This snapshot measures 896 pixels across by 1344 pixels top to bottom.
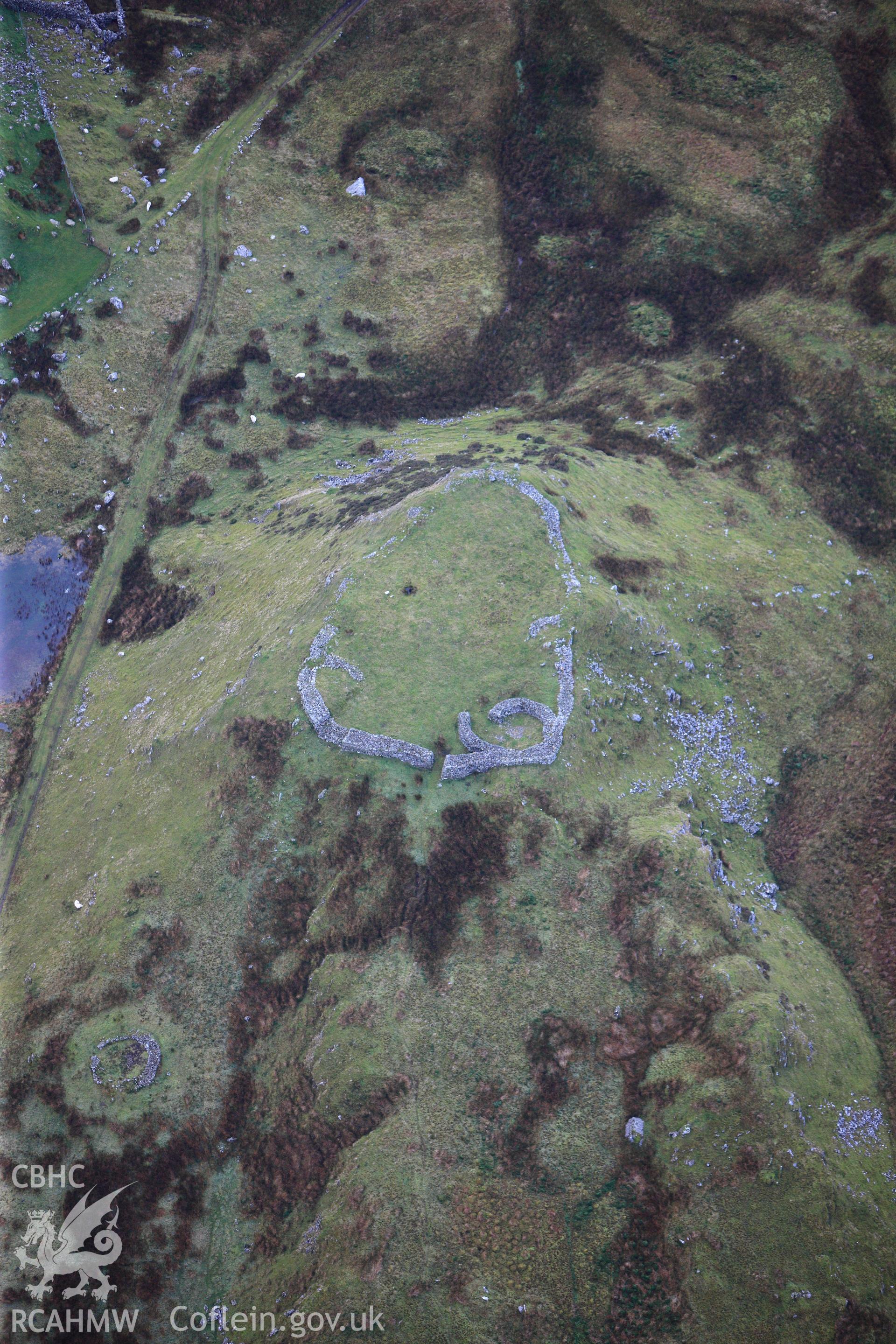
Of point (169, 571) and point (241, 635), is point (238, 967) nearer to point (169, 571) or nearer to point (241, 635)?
point (241, 635)

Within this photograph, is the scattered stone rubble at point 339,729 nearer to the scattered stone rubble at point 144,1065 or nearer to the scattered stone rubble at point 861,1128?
the scattered stone rubble at point 144,1065

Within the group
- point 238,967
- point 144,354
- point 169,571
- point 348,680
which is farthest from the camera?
point 144,354

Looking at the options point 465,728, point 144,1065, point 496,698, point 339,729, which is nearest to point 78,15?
point 339,729

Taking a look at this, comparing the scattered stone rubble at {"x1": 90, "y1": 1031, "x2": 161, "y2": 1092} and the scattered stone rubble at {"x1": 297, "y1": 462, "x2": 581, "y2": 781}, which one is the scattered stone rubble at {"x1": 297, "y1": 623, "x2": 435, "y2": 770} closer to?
the scattered stone rubble at {"x1": 297, "y1": 462, "x2": 581, "y2": 781}

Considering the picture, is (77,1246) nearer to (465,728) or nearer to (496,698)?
(465,728)

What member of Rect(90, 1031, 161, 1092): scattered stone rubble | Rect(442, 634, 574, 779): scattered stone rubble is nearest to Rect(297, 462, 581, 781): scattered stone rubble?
Rect(442, 634, 574, 779): scattered stone rubble

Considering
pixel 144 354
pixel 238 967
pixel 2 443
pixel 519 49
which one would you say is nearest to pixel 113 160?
pixel 144 354
